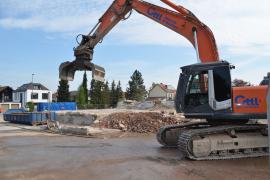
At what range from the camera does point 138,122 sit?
20.0 m

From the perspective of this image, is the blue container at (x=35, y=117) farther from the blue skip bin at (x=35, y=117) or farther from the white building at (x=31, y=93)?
the white building at (x=31, y=93)

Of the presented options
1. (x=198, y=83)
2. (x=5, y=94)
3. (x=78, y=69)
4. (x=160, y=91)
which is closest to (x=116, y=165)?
(x=198, y=83)

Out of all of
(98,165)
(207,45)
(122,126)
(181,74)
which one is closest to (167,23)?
(207,45)

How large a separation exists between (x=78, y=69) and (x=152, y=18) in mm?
3345

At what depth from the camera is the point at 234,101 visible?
10742 mm

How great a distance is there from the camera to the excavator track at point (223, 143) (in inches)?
406

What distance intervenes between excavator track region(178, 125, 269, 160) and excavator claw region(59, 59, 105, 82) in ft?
13.8

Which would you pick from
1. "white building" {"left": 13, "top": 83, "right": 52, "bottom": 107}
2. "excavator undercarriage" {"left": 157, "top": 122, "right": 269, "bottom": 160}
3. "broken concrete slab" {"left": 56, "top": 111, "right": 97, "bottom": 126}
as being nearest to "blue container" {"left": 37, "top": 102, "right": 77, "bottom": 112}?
"broken concrete slab" {"left": 56, "top": 111, "right": 97, "bottom": 126}

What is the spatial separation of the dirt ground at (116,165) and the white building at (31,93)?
73650 mm

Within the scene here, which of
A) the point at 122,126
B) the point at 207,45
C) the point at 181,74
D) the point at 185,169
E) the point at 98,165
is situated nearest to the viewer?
the point at 185,169

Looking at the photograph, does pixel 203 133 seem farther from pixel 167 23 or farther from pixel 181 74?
pixel 167 23

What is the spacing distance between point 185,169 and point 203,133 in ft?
5.54

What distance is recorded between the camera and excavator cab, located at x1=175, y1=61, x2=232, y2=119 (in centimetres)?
1075

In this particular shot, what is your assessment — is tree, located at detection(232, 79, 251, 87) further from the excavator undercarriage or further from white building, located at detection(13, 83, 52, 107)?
white building, located at detection(13, 83, 52, 107)
